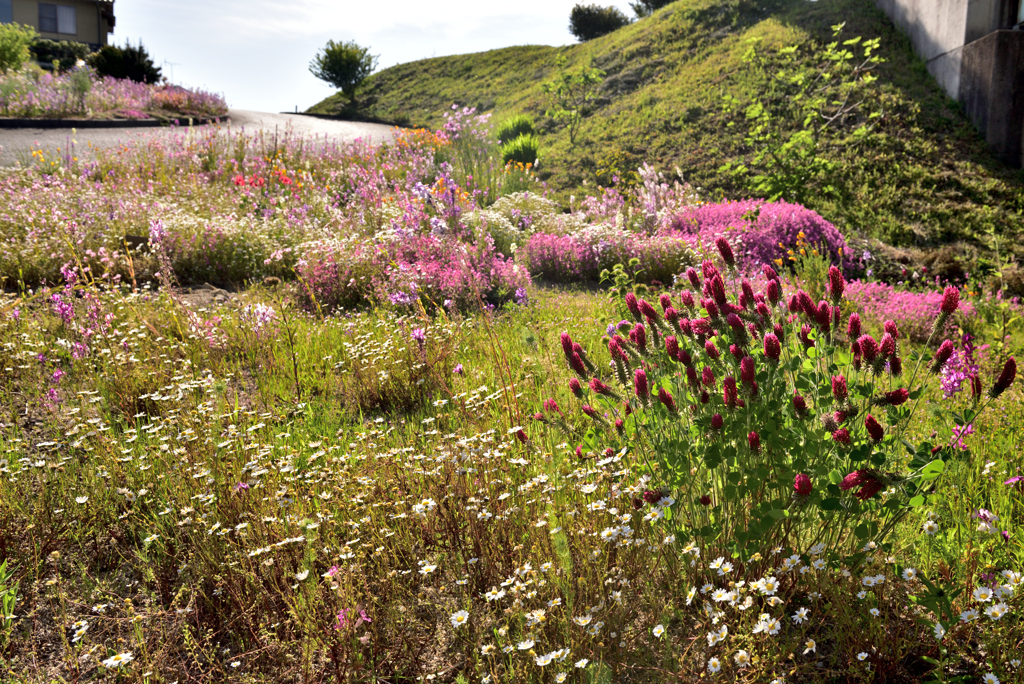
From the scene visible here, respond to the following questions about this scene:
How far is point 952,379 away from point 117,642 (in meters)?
4.42

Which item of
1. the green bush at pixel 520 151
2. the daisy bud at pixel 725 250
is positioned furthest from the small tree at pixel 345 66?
the daisy bud at pixel 725 250

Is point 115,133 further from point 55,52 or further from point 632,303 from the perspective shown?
point 55,52

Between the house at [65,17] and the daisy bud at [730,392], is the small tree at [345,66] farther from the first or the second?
the daisy bud at [730,392]

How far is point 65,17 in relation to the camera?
3603 centimetres

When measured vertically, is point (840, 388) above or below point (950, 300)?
below

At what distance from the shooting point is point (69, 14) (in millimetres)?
36125

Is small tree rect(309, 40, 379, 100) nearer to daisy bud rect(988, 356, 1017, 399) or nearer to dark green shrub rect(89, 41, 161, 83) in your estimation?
dark green shrub rect(89, 41, 161, 83)

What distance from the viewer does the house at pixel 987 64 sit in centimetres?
1063

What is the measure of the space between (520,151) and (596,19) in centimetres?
2113

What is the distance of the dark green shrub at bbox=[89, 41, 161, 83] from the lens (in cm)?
2475

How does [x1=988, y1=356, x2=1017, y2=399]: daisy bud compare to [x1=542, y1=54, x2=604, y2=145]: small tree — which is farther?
[x1=542, y1=54, x2=604, y2=145]: small tree

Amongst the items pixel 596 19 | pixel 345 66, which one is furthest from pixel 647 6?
pixel 345 66

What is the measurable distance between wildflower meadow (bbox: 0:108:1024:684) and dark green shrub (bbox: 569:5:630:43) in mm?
29867

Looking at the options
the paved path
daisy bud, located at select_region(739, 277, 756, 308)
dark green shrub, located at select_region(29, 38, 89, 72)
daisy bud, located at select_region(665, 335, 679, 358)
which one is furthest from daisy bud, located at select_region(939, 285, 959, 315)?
dark green shrub, located at select_region(29, 38, 89, 72)
